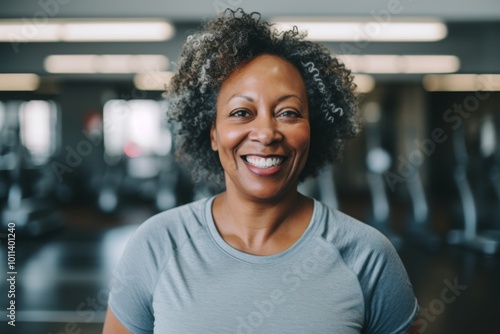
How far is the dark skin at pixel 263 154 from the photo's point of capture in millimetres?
1117

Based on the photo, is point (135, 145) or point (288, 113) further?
point (135, 145)

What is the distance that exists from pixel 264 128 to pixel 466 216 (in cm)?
558

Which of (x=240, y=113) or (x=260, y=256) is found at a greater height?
(x=240, y=113)

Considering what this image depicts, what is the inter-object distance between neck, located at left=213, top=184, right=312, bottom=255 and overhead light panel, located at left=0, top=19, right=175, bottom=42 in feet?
16.0

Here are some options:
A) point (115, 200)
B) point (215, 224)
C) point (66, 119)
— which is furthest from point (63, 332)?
point (66, 119)

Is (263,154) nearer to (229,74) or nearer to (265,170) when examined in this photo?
(265,170)

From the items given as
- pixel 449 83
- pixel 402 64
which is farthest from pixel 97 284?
pixel 449 83

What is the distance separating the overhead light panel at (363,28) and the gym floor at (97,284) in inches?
96.4

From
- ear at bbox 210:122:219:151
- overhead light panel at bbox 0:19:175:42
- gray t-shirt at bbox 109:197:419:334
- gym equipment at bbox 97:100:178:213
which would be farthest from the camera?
gym equipment at bbox 97:100:178:213

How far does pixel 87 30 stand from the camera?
6.15 m

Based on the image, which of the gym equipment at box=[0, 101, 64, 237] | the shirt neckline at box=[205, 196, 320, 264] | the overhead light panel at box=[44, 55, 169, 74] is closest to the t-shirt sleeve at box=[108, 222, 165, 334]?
the shirt neckline at box=[205, 196, 320, 264]

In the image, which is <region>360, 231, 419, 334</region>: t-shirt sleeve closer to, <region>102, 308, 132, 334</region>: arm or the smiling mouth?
the smiling mouth

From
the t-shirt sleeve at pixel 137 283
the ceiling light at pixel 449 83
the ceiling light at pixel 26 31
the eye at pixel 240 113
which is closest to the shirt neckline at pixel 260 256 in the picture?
the t-shirt sleeve at pixel 137 283

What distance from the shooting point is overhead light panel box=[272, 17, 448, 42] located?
568 cm
